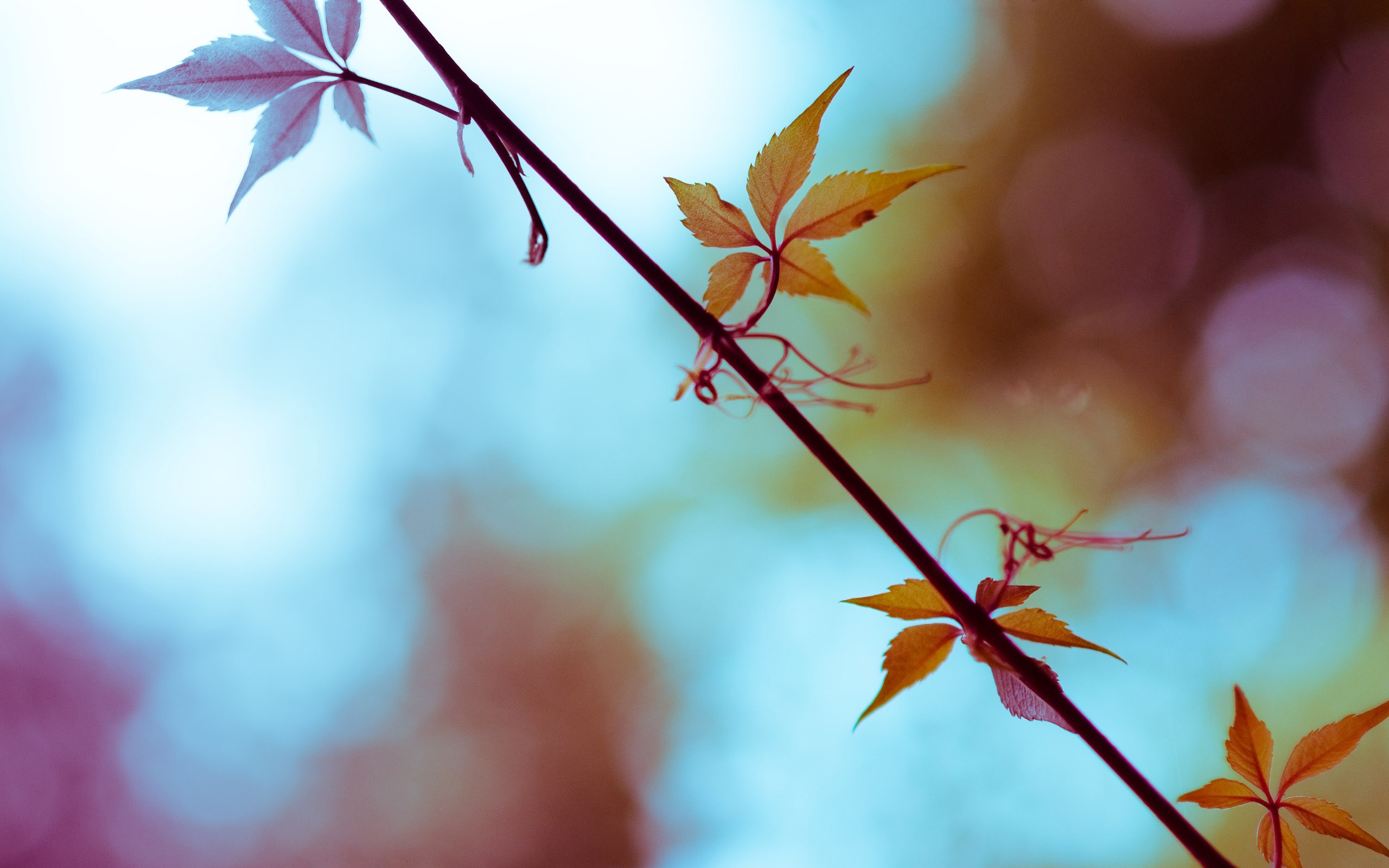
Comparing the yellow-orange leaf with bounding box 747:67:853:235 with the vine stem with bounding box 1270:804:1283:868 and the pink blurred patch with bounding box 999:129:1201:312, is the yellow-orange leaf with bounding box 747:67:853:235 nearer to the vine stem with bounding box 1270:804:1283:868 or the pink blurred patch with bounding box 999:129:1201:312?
the vine stem with bounding box 1270:804:1283:868

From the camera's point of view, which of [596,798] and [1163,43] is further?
[596,798]

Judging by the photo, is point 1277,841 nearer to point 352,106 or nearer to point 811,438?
point 811,438

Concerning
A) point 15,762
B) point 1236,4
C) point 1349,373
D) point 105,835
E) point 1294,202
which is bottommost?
point 1349,373

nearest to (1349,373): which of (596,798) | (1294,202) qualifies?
(1294,202)

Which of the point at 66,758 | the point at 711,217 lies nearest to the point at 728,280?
the point at 711,217

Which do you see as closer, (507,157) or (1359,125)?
(507,157)

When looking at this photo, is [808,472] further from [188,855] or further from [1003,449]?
[188,855]
